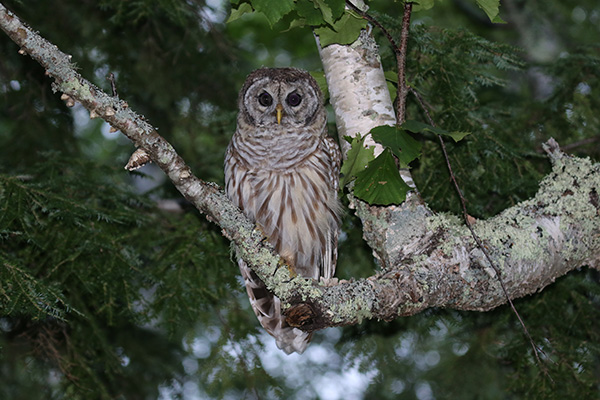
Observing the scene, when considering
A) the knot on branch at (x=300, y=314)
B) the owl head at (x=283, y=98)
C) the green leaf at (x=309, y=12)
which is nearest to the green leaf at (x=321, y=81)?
the owl head at (x=283, y=98)

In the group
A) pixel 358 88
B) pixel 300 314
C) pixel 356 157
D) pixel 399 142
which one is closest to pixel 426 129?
pixel 399 142

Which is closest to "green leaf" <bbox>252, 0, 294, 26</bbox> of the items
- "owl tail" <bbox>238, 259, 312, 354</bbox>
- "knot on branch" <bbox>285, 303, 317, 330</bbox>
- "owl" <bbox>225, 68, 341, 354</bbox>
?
"knot on branch" <bbox>285, 303, 317, 330</bbox>

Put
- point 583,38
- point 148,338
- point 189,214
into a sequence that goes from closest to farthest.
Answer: point 189,214, point 148,338, point 583,38

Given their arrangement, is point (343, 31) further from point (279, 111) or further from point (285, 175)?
point (285, 175)

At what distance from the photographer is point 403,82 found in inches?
103

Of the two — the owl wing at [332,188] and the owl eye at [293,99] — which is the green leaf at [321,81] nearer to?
the owl eye at [293,99]

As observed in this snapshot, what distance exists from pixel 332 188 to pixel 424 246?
3.31 ft

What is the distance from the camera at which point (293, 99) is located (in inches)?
144

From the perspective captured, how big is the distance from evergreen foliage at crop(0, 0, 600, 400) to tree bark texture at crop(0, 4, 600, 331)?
713 millimetres

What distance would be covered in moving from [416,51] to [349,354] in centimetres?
227

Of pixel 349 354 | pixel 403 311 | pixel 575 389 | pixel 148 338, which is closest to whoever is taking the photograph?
pixel 403 311

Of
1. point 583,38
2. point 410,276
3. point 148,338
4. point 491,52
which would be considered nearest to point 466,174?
point 491,52

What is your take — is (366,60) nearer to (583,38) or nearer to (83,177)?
(83,177)

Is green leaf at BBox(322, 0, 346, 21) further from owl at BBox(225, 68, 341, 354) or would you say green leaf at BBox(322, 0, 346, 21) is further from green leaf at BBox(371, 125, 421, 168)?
owl at BBox(225, 68, 341, 354)
